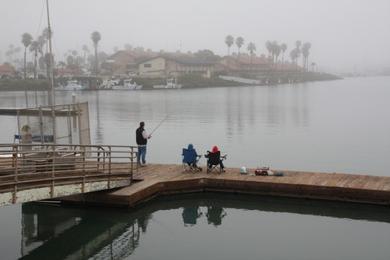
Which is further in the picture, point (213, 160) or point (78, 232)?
point (213, 160)

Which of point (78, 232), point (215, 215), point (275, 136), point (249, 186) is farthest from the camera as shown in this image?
point (275, 136)

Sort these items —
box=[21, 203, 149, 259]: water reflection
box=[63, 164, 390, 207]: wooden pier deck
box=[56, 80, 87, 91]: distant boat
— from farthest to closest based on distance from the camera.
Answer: box=[56, 80, 87, 91]: distant boat < box=[63, 164, 390, 207]: wooden pier deck < box=[21, 203, 149, 259]: water reflection

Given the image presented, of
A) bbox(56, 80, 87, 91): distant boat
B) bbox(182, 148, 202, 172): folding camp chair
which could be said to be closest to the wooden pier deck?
bbox(182, 148, 202, 172): folding camp chair

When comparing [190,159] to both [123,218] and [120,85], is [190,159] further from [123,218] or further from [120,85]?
[120,85]

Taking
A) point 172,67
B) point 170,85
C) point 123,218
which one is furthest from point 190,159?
point 172,67

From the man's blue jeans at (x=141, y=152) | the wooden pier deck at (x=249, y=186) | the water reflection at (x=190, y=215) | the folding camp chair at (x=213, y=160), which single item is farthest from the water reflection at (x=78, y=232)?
the man's blue jeans at (x=141, y=152)

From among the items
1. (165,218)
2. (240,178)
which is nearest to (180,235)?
(165,218)

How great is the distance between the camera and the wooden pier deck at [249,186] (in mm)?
17406

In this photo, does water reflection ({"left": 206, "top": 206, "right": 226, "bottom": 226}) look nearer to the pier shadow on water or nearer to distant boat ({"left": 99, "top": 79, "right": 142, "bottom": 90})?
the pier shadow on water

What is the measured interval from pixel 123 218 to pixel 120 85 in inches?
5767

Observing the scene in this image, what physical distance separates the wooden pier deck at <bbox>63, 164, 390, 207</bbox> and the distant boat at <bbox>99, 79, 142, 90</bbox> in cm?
13651

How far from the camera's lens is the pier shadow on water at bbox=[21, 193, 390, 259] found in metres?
14.8

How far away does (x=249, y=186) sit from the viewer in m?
18.8

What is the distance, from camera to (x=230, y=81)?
574 feet
